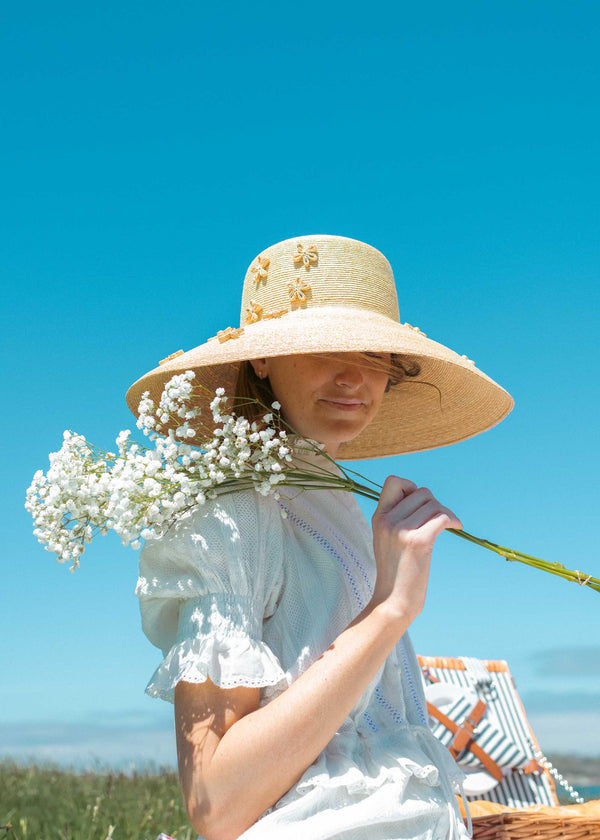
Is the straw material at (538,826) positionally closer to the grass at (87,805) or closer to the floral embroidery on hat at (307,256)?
the grass at (87,805)

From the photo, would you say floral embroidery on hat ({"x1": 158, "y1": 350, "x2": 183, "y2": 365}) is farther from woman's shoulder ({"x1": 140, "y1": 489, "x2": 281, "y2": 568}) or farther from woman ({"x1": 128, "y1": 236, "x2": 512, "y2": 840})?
woman's shoulder ({"x1": 140, "y1": 489, "x2": 281, "y2": 568})

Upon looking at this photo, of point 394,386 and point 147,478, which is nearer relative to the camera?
point 147,478

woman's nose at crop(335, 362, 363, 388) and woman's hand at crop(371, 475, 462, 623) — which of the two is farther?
woman's nose at crop(335, 362, 363, 388)

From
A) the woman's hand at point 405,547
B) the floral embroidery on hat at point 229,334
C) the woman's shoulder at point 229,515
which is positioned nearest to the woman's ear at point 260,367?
the floral embroidery on hat at point 229,334

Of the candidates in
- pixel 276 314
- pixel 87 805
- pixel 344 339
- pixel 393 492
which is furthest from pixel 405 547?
pixel 87 805

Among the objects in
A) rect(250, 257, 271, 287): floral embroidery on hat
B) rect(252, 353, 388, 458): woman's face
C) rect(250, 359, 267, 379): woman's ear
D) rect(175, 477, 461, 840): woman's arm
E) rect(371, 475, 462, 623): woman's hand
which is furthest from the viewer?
rect(250, 257, 271, 287): floral embroidery on hat

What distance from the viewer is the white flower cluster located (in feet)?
5.55

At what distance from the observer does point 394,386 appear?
250 centimetres

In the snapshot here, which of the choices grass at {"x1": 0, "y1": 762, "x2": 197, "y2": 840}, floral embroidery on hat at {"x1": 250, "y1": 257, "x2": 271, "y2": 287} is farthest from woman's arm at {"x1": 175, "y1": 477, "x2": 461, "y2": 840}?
grass at {"x1": 0, "y1": 762, "x2": 197, "y2": 840}

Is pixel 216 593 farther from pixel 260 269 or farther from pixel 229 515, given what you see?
pixel 260 269

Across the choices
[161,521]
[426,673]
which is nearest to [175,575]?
[161,521]

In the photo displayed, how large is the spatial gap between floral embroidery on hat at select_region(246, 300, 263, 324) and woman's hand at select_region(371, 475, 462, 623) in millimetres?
693

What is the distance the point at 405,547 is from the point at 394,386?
0.94m

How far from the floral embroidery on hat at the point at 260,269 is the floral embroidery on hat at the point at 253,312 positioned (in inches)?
2.7
